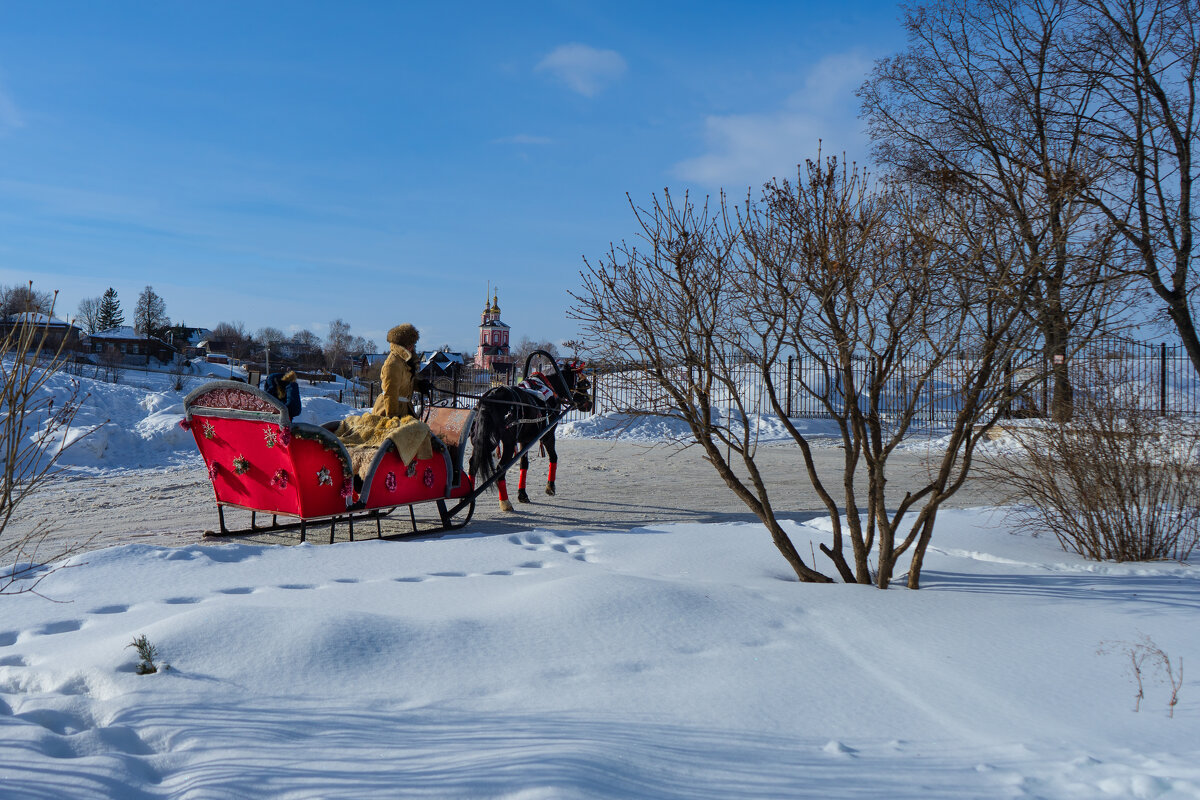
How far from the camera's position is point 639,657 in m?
3.66

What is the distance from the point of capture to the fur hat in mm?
7438

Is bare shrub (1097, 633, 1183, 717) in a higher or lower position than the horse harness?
lower

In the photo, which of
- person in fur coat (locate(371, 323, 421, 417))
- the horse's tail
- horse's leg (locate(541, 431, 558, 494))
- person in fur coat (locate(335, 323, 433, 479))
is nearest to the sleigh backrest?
person in fur coat (locate(335, 323, 433, 479))

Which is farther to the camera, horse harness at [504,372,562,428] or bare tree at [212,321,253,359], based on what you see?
bare tree at [212,321,253,359]

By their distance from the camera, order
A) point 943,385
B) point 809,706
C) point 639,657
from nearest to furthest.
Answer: point 809,706, point 639,657, point 943,385

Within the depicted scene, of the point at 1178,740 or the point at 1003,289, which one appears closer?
the point at 1178,740

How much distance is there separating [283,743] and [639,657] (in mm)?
1561

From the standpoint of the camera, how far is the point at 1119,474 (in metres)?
5.90

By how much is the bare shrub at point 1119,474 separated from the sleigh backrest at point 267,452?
211 inches

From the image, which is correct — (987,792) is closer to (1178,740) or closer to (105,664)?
(1178,740)

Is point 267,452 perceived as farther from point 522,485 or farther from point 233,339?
point 233,339

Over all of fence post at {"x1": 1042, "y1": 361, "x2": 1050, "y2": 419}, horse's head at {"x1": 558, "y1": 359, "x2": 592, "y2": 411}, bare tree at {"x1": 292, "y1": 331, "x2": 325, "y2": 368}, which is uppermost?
bare tree at {"x1": 292, "y1": 331, "x2": 325, "y2": 368}

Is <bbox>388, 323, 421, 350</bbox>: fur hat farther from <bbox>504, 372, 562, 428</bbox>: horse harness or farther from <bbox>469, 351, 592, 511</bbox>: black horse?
<bbox>504, 372, 562, 428</bbox>: horse harness

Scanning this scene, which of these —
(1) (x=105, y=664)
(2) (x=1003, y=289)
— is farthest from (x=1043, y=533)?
(1) (x=105, y=664)
